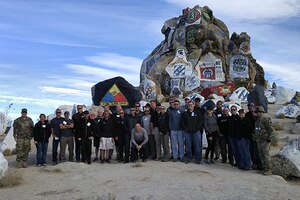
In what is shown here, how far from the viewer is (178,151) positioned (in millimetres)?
11203

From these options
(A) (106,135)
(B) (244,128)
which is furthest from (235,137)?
(A) (106,135)

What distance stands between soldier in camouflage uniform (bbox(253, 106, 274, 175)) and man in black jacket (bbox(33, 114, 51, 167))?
6.39 meters

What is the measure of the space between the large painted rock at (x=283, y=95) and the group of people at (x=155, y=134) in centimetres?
2842

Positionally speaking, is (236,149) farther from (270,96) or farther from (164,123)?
(270,96)

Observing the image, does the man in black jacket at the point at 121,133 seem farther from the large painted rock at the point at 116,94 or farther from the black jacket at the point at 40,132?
the black jacket at the point at 40,132

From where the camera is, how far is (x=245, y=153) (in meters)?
10.3

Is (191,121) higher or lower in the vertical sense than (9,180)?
higher

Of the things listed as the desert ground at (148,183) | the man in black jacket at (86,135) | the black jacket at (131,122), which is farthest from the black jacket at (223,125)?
the man in black jacket at (86,135)

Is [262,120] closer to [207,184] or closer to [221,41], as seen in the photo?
[207,184]

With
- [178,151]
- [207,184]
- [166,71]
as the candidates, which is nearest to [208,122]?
[178,151]

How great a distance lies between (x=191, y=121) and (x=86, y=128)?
3.35m

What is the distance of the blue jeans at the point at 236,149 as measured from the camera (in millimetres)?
10447

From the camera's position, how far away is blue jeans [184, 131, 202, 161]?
10711 mm

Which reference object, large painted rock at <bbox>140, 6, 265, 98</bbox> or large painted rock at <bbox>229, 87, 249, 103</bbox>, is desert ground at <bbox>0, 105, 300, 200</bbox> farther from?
large painted rock at <bbox>140, 6, 265, 98</bbox>
